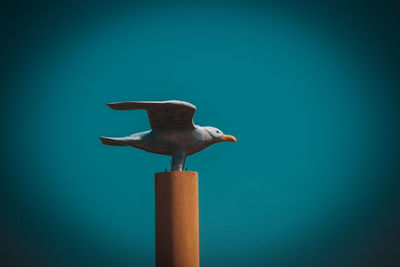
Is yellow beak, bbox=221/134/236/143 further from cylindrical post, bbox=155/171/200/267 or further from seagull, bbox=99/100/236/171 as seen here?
cylindrical post, bbox=155/171/200/267

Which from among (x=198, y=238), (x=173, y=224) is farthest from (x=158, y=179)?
(x=198, y=238)

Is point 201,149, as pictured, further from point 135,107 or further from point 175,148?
point 135,107

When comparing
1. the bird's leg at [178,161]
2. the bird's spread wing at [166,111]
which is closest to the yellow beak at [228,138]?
the bird's spread wing at [166,111]

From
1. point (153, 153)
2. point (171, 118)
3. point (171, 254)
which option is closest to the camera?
point (171, 254)

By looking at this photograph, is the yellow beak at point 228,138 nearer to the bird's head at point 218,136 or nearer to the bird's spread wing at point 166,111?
the bird's head at point 218,136

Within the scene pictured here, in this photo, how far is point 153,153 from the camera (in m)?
8.22

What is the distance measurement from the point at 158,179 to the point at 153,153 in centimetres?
87

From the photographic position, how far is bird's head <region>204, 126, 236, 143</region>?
818 cm

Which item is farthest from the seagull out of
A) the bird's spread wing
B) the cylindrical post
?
the cylindrical post

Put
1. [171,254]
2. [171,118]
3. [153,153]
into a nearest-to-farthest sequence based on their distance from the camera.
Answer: [171,254] < [171,118] < [153,153]

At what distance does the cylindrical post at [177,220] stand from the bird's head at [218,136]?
3.70 ft

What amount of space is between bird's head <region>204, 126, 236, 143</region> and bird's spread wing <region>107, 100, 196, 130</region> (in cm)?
A: 53

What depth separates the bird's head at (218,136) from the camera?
26.8ft

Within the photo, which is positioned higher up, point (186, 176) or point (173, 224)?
point (186, 176)
